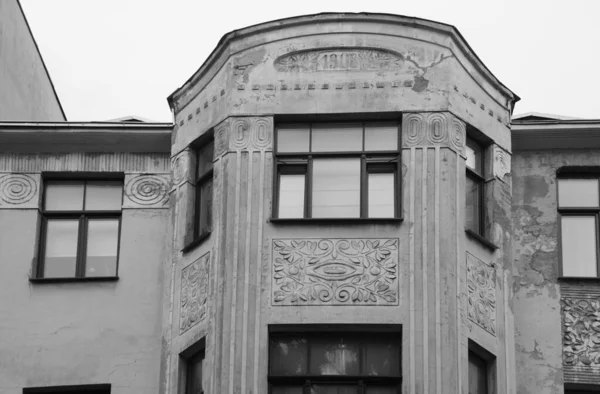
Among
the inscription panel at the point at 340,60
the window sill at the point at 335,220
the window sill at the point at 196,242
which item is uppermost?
the inscription panel at the point at 340,60

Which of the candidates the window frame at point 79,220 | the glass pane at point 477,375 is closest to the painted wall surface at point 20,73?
the window frame at point 79,220

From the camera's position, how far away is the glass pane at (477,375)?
24188 mm

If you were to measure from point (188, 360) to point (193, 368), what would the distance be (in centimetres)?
16

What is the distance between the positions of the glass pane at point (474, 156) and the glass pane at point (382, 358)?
11.5ft

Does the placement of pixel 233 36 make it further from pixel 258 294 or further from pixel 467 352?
pixel 467 352

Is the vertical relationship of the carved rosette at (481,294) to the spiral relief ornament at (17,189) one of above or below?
below

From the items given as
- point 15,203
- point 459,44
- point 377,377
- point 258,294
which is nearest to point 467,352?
point 377,377

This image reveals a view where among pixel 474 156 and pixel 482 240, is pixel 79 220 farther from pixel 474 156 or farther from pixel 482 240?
pixel 482 240

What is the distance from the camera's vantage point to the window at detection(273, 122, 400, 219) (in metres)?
24.9

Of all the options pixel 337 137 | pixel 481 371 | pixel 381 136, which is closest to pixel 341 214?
pixel 337 137

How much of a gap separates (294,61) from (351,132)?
1.50 metres

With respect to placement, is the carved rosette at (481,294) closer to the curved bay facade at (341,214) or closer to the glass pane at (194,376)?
the curved bay facade at (341,214)

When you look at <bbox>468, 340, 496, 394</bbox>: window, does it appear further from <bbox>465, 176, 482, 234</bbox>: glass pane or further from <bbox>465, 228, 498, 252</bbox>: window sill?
<bbox>465, 176, 482, 234</bbox>: glass pane

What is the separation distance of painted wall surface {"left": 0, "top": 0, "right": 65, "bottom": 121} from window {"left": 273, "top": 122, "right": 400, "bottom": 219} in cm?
694
